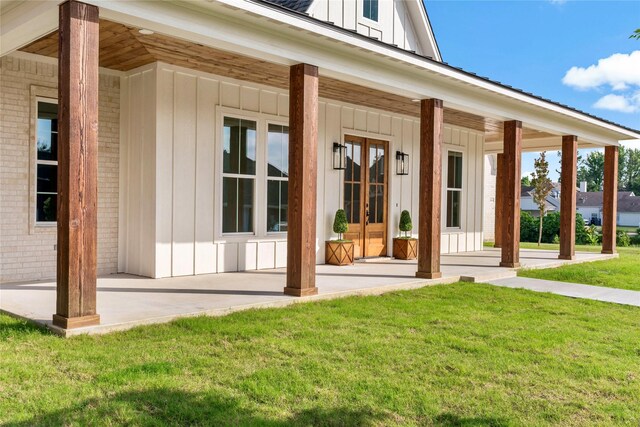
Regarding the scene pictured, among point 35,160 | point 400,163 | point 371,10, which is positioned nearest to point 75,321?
point 35,160

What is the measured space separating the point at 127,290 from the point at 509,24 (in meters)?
44.5

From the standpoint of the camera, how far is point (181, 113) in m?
7.86

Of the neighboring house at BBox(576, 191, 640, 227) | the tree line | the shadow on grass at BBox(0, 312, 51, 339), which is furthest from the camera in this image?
the tree line

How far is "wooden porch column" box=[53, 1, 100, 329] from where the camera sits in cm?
455

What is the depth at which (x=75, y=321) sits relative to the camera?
4547mm

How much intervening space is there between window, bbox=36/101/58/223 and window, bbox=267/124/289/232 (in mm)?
3190

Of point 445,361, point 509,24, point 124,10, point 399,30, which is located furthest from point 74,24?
point 509,24

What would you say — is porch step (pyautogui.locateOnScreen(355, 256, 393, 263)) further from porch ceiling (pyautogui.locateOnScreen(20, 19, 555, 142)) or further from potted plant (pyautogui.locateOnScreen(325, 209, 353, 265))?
porch ceiling (pyautogui.locateOnScreen(20, 19, 555, 142))

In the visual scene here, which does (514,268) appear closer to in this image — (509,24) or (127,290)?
(127,290)

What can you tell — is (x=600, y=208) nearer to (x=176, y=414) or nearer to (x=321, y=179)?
(x=321, y=179)

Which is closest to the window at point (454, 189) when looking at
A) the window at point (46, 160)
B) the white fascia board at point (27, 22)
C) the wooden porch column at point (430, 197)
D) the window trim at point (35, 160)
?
the wooden porch column at point (430, 197)

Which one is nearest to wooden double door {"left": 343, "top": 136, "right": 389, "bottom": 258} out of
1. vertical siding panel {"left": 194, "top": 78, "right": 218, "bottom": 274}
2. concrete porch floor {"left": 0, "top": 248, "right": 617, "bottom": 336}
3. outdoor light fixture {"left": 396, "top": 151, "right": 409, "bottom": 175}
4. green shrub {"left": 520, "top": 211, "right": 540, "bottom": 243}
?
outdoor light fixture {"left": 396, "top": 151, "right": 409, "bottom": 175}

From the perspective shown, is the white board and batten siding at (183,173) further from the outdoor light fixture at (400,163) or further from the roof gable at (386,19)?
the outdoor light fixture at (400,163)

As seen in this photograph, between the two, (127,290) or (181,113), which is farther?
(181,113)
